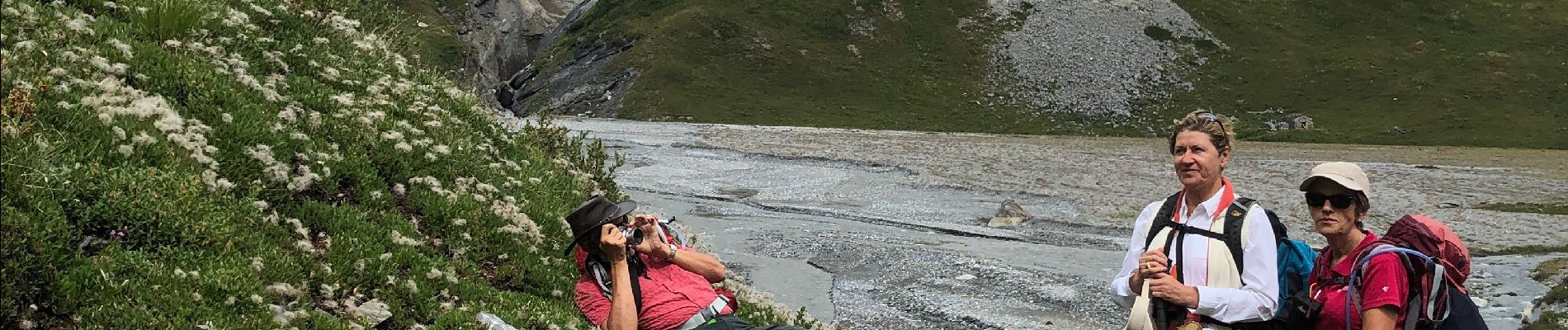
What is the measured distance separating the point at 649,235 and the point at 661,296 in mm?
513

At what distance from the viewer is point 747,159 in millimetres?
64062

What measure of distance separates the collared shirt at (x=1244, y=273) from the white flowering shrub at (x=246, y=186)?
19.0 feet

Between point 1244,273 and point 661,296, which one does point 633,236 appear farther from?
point 1244,273

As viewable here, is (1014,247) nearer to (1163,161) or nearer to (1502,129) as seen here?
(1163,161)

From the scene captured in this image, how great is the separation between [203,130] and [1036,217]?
3188 centimetres

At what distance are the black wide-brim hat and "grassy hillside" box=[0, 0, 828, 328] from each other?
1.32 metres

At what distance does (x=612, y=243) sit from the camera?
869 centimetres

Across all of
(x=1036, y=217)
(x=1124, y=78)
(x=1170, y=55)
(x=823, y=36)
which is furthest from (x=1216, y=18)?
(x=1036, y=217)

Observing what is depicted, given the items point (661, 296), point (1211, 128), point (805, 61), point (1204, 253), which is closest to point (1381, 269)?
point (1204, 253)

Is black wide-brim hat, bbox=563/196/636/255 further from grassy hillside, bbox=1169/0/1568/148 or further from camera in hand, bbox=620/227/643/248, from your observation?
grassy hillside, bbox=1169/0/1568/148

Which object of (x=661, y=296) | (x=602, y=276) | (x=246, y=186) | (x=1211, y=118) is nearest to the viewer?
(x=1211, y=118)

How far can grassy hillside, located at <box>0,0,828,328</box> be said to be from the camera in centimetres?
764

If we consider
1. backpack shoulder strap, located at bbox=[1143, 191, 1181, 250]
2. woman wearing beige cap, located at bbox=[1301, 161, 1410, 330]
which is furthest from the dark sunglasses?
backpack shoulder strap, located at bbox=[1143, 191, 1181, 250]

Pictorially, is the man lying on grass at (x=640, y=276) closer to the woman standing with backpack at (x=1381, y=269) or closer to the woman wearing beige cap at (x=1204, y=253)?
the woman wearing beige cap at (x=1204, y=253)
